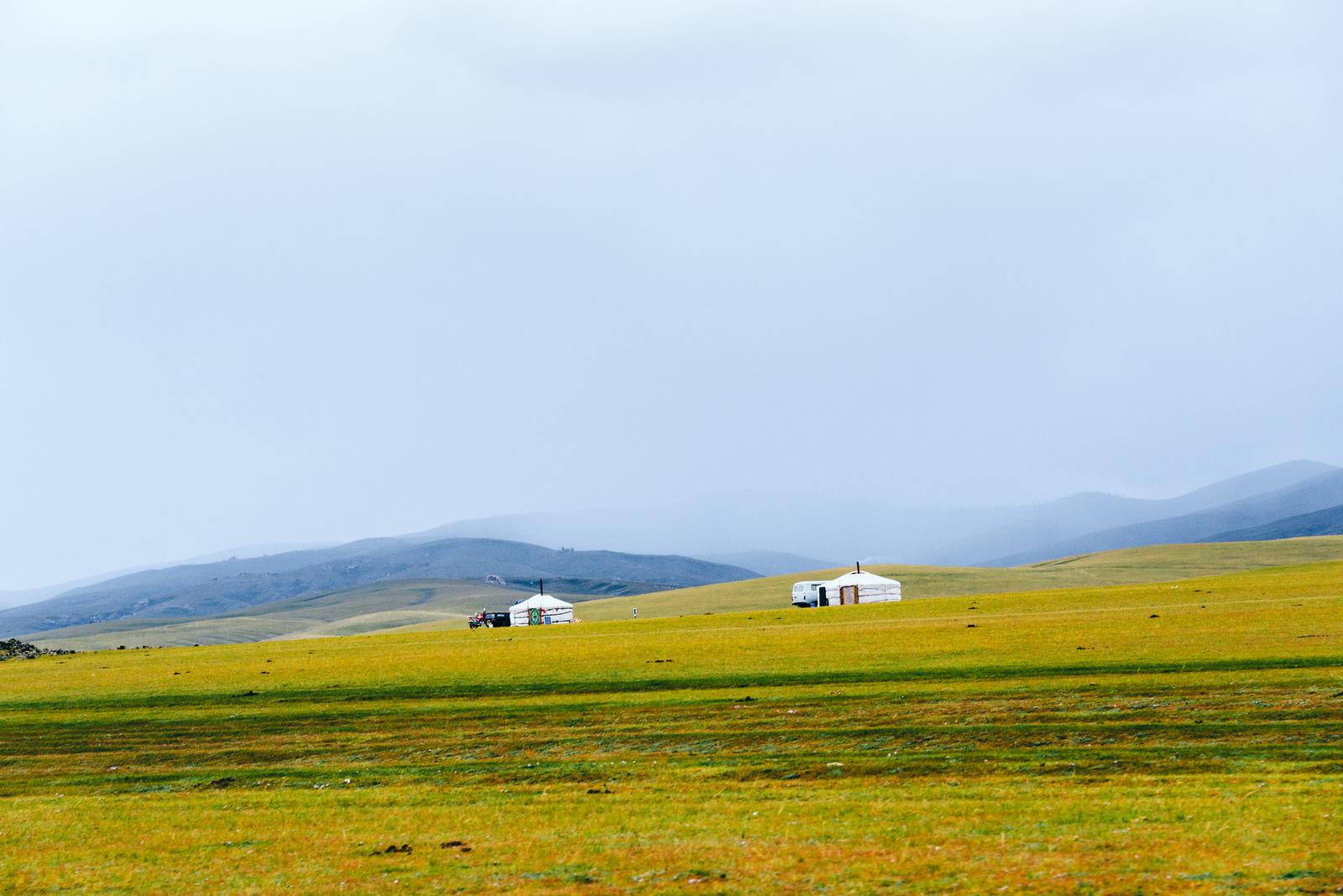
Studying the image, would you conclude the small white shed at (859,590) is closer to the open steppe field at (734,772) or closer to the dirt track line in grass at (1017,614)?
the dirt track line in grass at (1017,614)

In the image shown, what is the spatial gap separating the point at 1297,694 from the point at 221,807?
64.9ft

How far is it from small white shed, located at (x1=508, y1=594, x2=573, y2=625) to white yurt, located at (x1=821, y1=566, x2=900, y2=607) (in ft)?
78.2

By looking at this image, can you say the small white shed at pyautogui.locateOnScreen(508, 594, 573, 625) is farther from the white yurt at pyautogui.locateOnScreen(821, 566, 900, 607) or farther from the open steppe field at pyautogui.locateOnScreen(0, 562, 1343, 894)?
the open steppe field at pyautogui.locateOnScreen(0, 562, 1343, 894)

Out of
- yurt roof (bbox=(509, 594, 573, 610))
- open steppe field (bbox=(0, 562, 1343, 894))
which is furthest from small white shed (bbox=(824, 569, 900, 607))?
open steppe field (bbox=(0, 562, 1343, 894))

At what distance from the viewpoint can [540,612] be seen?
3957 inches

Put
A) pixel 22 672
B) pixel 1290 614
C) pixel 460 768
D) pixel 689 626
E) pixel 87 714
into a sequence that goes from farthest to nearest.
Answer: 1. pixel 689 626
2. pixel 22 672
3. pixel 1290 614
4. pixel 87 714
5. pixel 460 768

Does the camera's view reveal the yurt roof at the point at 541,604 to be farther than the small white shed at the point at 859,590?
Yes

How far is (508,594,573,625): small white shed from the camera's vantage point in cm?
9912

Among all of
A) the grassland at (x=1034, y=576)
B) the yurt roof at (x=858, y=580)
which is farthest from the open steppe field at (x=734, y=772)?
the grassland at (x=1034, y=576)

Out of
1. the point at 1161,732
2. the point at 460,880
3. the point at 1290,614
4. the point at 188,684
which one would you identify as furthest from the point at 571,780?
the point at 1290,614

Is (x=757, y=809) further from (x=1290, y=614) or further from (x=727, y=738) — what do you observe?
(x=1290, y=614)

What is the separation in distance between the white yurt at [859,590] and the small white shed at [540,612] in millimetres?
23839

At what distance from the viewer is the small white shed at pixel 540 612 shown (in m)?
99.1

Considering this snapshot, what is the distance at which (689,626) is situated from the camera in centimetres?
6006
